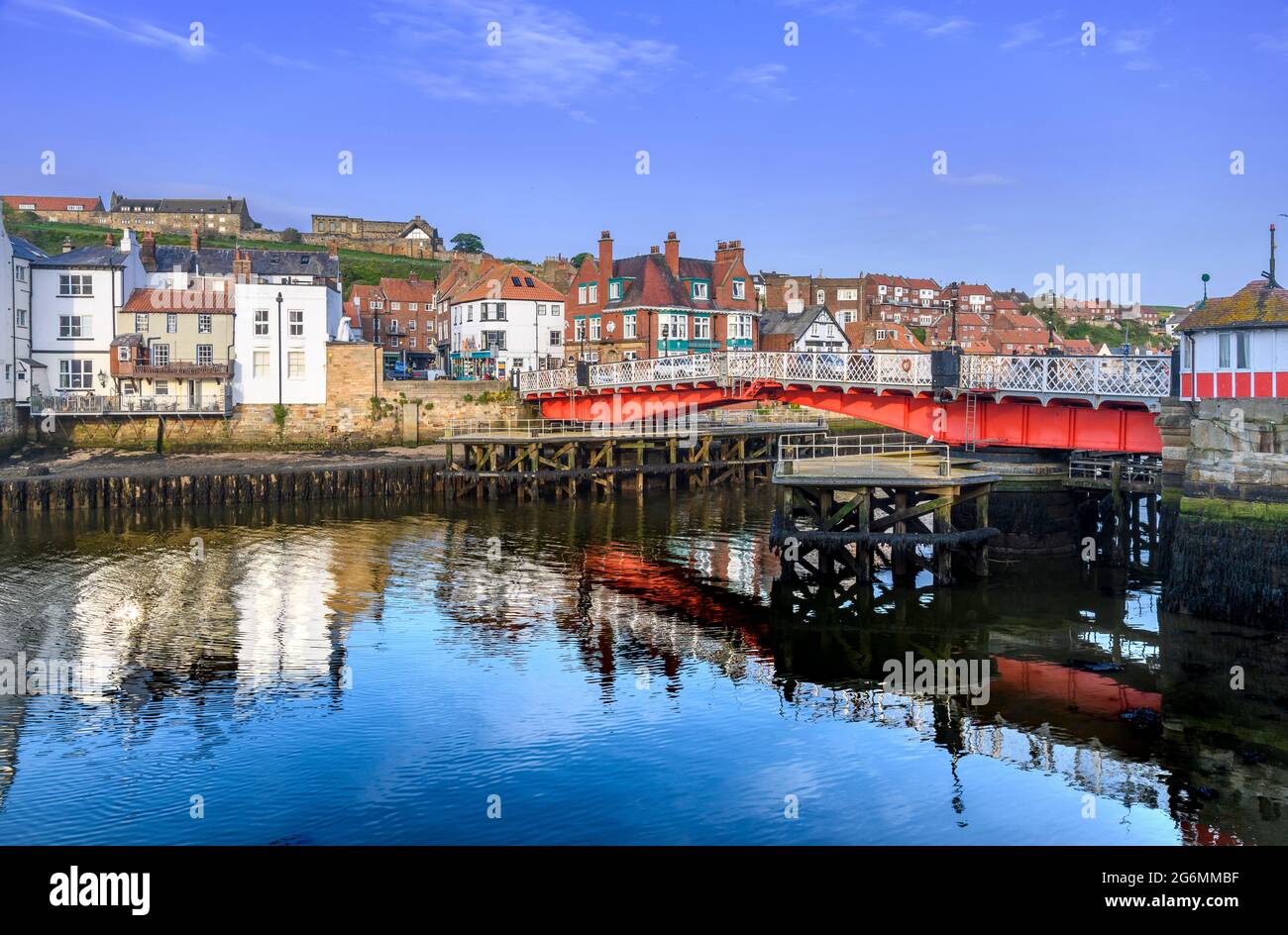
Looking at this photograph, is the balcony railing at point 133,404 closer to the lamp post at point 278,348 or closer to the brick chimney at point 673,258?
the lamp post at point 278,348

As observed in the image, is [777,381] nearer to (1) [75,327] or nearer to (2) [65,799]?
Result: (2) [65,799]

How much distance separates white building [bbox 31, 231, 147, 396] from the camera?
60.1m

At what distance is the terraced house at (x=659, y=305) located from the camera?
79.7 m

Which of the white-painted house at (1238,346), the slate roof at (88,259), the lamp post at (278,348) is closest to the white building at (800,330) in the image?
the lamp post at (278,348)

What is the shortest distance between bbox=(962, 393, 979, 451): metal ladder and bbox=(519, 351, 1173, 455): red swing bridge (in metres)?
0.03

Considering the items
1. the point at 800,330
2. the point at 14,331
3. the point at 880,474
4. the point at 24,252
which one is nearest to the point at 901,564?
the point at 880,474

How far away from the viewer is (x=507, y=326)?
83.3 meters

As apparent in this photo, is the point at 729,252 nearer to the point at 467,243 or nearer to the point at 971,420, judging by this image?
Answer: the point at 971,420

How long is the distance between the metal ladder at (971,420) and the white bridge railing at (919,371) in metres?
0.62

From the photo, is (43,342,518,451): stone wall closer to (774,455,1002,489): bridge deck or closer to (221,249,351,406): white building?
(221,249,351,406): white building

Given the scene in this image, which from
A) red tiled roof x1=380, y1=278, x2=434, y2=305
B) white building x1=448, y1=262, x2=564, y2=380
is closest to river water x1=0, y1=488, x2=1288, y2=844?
white building x1=448, y1=262, x2=564, y2=380

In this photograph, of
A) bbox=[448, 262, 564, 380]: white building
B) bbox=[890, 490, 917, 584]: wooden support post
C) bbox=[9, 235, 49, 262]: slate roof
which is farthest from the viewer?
bbox=[448, 262, 564, 380]: white building
